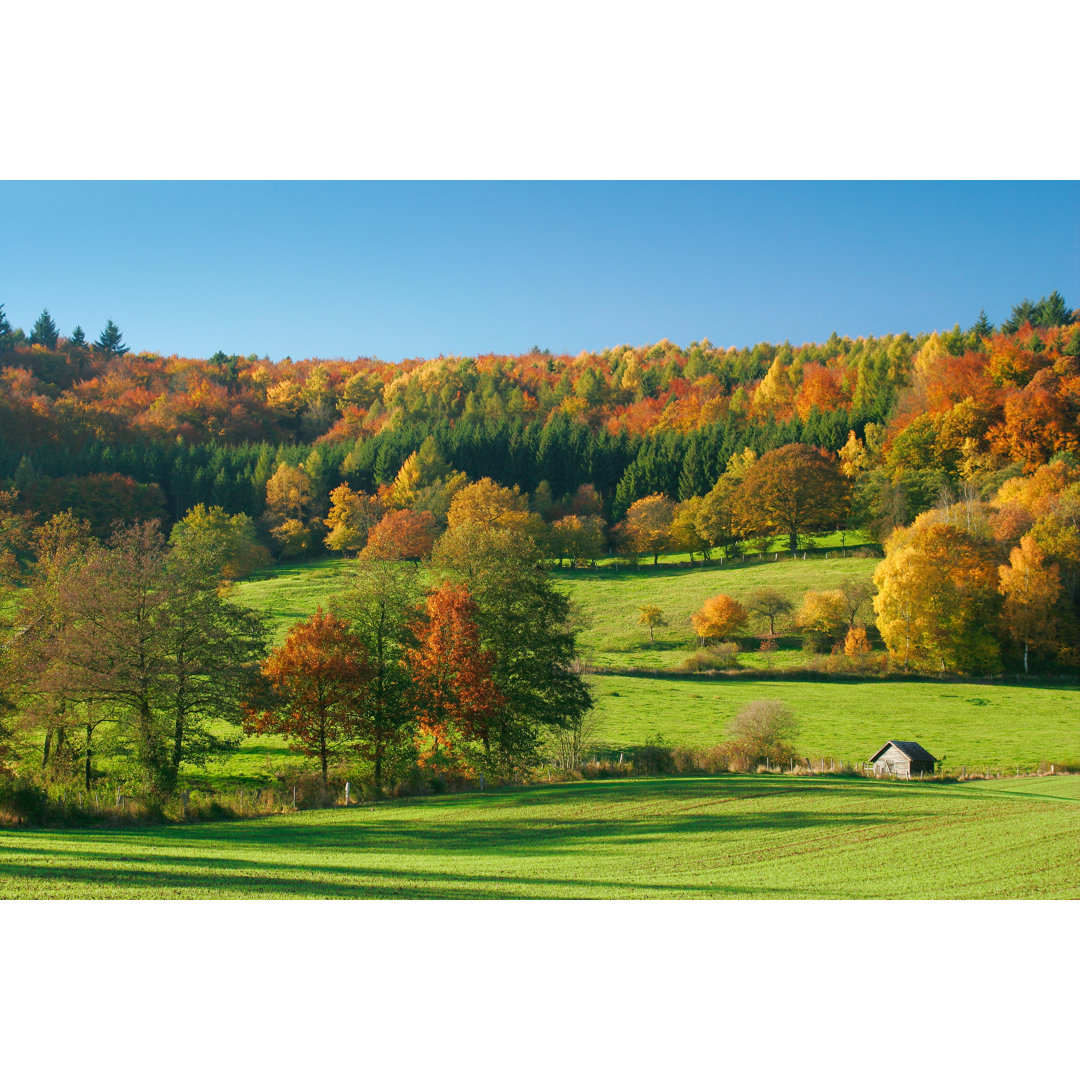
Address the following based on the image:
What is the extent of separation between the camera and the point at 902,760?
32156 mm

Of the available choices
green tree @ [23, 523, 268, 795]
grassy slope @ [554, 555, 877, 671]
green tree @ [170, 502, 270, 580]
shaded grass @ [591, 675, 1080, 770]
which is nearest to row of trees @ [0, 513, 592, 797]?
green tree @ [23, 523, 268, 795]

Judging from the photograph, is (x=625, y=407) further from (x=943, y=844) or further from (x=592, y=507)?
(x=943, y=844)

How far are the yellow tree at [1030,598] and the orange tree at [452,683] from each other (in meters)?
42.2

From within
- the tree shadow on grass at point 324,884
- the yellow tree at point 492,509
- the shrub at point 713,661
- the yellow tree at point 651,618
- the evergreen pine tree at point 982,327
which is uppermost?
the evergreen pine tree at point 982,327

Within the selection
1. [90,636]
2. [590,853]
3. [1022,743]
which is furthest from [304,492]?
[590,853]

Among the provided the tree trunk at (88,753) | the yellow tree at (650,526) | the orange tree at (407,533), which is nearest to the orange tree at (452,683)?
the tree trunk at (88,753)

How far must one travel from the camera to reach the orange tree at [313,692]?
28.9m

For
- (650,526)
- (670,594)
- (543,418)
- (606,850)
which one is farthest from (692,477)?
(606,850)

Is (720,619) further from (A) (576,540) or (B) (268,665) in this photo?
(B) (268,665)

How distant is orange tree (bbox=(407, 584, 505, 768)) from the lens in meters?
29.6

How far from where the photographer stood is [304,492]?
335 feet

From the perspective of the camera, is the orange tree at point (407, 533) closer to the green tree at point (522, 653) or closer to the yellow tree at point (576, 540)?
the yellow tree at point (576, 540)

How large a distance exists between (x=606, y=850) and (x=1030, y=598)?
51729mm

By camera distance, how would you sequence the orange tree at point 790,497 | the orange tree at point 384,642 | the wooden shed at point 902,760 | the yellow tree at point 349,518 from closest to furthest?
the orange tree at point 384,642 < the wooden shed at point 902,760 < the orange tree at point 790,497 < the yellow tree at point 349,518
